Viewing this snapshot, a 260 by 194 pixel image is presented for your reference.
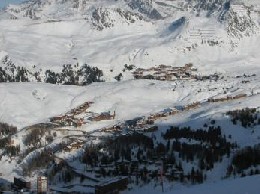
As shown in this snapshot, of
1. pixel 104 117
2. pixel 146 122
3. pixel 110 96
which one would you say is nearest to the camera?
pixel 146 122

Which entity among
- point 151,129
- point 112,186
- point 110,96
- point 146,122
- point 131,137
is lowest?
point 112,186

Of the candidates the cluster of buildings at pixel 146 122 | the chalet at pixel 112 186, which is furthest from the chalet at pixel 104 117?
the chalet at pixel 112 186

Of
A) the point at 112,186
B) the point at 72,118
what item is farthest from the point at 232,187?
the point at 72,118

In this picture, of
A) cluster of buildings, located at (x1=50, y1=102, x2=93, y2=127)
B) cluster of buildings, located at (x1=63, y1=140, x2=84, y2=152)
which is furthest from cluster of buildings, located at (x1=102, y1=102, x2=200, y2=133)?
cluster of buildings, located at (x1=63, y1=140, x2=84, y2=152)

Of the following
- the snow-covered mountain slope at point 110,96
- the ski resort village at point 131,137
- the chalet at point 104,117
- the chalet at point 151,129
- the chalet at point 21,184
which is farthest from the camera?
the snow-covered mountain slope at point 110,96

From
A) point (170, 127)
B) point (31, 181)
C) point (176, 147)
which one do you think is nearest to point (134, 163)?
point (176, 147)

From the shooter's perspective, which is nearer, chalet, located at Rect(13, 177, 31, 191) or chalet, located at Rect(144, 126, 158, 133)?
chalet, located at Rect(13, 177, 31, 191)

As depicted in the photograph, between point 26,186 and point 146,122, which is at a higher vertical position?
point 146,122

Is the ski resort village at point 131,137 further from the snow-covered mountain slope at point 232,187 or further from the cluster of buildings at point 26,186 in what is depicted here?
the cluster of buildings at point 26,186

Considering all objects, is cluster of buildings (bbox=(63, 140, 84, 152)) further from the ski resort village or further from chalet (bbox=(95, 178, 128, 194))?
chalet (bbox=(95, 178, 128, 194))

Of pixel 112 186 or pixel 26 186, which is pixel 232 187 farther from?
pixel 26 186

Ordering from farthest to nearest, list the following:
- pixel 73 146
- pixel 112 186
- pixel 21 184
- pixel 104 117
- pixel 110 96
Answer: pixel 110 96
pixel 104 117
pixel 73 146
pixel 21 184
pixel 112 186
